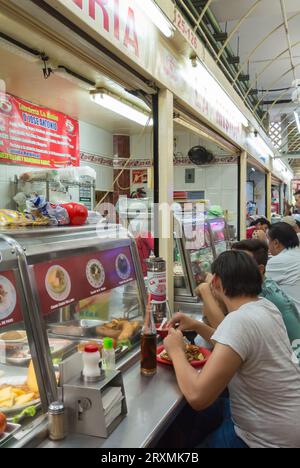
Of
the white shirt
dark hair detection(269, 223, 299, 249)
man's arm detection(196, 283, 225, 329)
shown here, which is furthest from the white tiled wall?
man's arm detection(196, 283, 225, 329)

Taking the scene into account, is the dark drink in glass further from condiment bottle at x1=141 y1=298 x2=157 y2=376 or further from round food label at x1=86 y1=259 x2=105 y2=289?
round food label at x1=86 y1=259 x2=105 y2=289

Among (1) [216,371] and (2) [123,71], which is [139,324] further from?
(2) [123,71]

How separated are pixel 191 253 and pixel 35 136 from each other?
120 inches

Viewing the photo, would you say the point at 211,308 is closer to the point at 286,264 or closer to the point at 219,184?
the point at 286,264

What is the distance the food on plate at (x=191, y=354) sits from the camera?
6.26ft

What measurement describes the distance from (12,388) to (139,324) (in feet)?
2.85

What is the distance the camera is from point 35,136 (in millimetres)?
5258

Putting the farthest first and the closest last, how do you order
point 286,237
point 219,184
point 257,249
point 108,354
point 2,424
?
point 219,184, point 286,237, point 257,249, point 108,354, point 2,424

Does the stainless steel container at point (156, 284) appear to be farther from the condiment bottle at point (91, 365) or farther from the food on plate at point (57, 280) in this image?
the condiment bottle at point (91, 365)

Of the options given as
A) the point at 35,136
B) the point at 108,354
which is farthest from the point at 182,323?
the point at 35,136

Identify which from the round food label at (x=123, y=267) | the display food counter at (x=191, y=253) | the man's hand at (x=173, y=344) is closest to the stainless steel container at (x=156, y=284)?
the round food label at (x=123, y=267)

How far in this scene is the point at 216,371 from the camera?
150 centimetres

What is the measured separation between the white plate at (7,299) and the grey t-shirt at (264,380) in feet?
2.61
